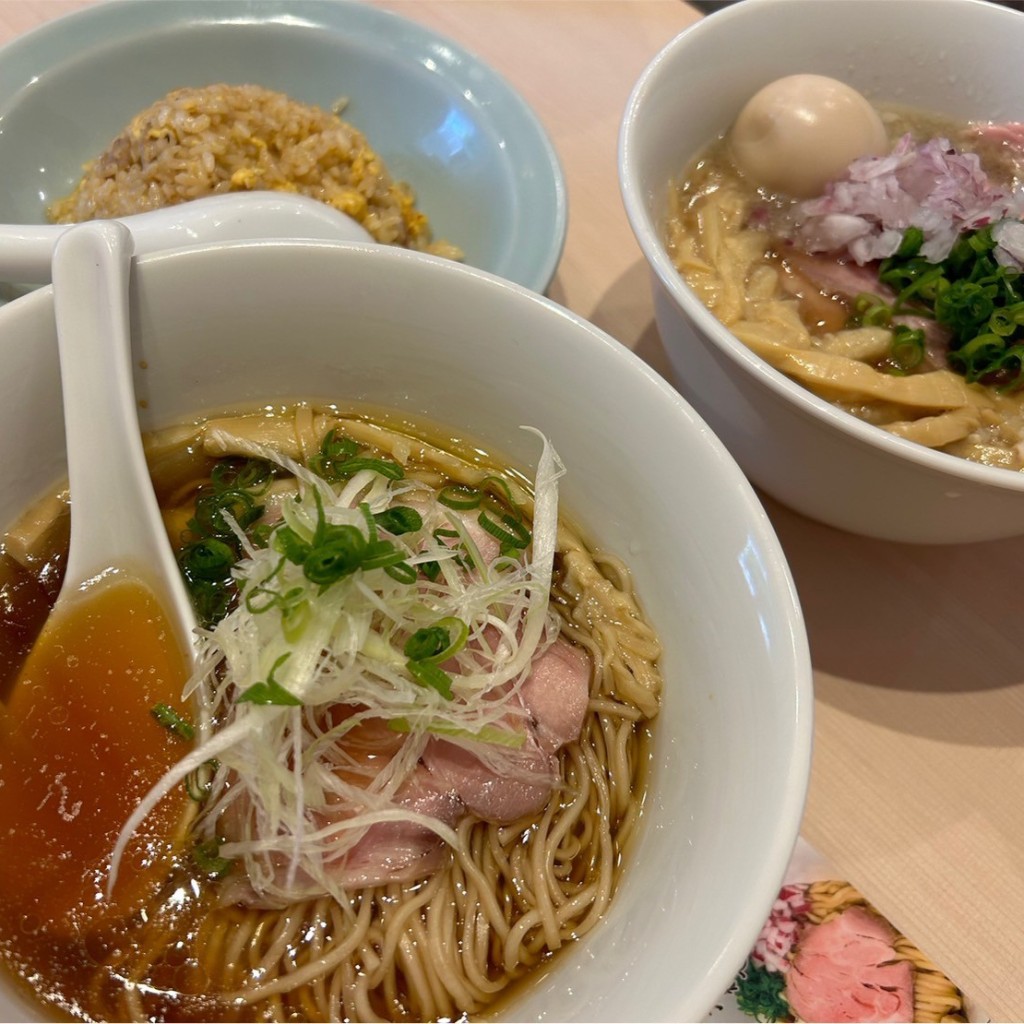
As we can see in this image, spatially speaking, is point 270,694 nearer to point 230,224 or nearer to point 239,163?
point 230,224

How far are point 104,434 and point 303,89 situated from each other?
114cm

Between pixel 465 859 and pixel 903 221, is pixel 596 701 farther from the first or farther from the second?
pixel 903 221

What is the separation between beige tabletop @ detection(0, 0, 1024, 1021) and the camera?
102 centimetres

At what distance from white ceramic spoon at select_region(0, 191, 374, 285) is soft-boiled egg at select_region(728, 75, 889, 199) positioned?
0.63 meters

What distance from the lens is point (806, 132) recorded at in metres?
1.30

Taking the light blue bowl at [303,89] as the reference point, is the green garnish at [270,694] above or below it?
below

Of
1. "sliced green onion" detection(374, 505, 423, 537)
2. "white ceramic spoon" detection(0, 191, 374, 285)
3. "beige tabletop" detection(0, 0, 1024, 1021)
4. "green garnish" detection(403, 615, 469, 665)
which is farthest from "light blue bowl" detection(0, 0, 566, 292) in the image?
"green garnish" detection(403, 615, 469, 665)

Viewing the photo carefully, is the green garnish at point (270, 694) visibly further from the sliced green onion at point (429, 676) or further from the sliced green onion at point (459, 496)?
the sliced green onion at point (459, 496)

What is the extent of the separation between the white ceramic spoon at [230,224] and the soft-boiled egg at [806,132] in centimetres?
63

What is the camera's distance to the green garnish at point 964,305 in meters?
1.15

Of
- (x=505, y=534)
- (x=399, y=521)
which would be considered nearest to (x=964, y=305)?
(x=505, y=534)

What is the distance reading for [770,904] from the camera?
65 cm

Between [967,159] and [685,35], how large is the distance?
47 centimetres

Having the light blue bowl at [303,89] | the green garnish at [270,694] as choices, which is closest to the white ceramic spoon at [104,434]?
the green garnish at [270,694]
